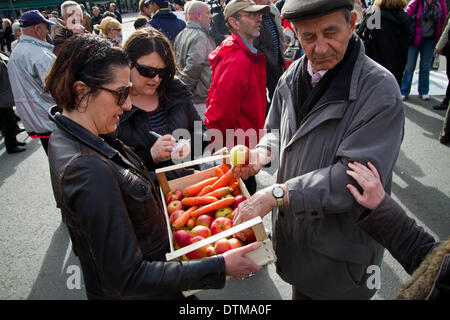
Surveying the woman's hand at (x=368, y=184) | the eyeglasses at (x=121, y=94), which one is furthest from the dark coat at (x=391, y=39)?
the eyeglasses at (x=121, y=94)

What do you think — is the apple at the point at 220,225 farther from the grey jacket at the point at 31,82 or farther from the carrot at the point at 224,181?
the grey jacket at the point at 31,82

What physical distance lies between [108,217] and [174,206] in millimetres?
841

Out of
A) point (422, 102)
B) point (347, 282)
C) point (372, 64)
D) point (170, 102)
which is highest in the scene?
point (372, 64)

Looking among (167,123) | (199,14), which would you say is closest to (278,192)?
(167,123)

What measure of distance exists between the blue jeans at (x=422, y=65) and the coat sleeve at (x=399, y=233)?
637 centimetres

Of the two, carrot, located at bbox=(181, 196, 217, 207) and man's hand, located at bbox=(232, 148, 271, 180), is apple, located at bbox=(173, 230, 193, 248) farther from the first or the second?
man's hand, located at bbox=(232, 148, 271, 180)

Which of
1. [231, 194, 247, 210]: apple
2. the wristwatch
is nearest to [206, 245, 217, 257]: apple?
[231, 194, 247, 210]: apple

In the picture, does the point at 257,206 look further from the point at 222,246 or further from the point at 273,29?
the point at 273,29

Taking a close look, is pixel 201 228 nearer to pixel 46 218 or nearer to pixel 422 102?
pixel 46 218

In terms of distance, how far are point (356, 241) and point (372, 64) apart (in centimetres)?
89

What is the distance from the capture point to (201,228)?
1.77m

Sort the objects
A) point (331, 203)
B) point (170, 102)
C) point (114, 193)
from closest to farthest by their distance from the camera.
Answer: point (114, 193) → point (331, 203) → point (170, 102)

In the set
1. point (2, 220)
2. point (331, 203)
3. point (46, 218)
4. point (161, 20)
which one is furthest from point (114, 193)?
point (161, 20)

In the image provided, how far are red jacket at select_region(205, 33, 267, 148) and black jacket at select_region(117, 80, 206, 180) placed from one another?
45 cm
